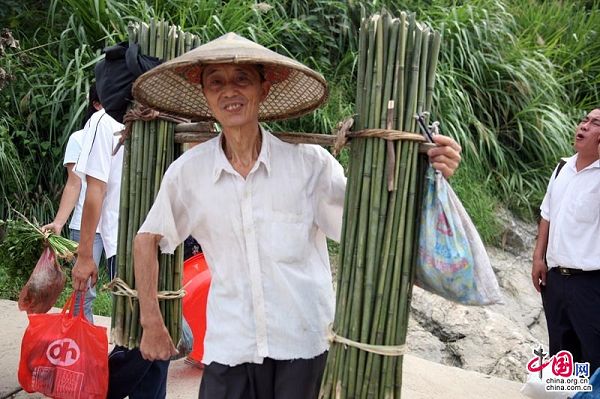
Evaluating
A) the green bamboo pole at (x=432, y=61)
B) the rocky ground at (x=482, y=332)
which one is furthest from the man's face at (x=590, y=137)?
the green bamboo pole at (x=432, y=61)

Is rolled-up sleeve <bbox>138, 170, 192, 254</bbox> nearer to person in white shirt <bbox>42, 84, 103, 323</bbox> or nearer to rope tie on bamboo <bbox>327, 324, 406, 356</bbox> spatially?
rope tie on bamboo <bbox>327, 324, 406, 356</bbox>

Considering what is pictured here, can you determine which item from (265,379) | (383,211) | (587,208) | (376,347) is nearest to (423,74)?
(383,211)

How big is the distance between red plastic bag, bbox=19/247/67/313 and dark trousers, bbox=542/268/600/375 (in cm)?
251

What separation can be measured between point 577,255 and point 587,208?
249 millimetres

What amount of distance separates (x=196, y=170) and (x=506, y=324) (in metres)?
3.80

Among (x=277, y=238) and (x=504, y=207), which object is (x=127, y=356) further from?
(x=504, y=207)

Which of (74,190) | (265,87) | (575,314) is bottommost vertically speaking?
(575,314)

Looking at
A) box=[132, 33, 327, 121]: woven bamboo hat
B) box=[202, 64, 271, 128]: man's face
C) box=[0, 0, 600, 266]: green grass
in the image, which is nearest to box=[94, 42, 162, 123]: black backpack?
box=[132, 33, 327, 121]: woven bamboo hat

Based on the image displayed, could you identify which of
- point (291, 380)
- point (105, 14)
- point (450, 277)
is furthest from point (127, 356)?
point (105, 14)

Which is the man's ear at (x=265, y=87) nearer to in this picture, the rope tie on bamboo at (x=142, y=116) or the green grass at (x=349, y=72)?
the rope tie on bamboo at (x=142, y=116)

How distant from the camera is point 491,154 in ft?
22.1

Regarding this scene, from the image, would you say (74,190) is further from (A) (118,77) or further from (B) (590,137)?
(B) (590,137)

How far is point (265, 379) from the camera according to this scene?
6.73 ft

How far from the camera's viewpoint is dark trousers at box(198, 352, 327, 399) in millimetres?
2035
